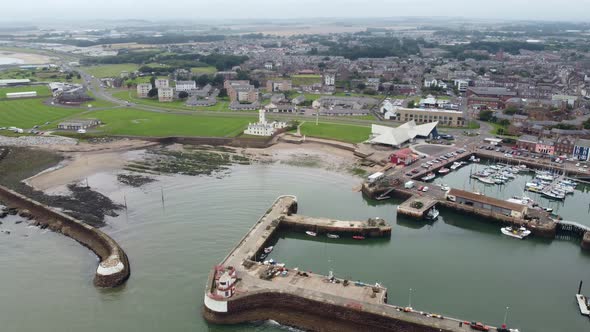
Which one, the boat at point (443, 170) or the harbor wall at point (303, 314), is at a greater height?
the boat at point (443, 170)

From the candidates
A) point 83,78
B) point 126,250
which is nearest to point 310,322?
point 126,250

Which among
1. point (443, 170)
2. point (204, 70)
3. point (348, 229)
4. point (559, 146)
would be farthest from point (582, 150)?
point (204, 70)

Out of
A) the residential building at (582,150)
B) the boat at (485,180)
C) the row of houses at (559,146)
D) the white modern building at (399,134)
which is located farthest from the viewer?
the white modern building at (399,134)

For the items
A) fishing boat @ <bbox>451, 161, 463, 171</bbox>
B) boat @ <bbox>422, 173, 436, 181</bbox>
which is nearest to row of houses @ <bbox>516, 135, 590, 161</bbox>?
fishing boat @ <bbox>451, 161, 463, 171</bbox>

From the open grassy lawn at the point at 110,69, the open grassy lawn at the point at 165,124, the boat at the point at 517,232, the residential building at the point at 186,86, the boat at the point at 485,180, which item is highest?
the open grassy lawn at the point at 110,69

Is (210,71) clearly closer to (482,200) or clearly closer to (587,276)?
(482,200)

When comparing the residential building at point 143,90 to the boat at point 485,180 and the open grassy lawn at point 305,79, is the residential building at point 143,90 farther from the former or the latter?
the boat at point 485,180

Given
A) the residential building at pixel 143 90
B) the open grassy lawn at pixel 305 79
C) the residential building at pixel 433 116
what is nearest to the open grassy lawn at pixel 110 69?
the residential building at pixel 143 90
